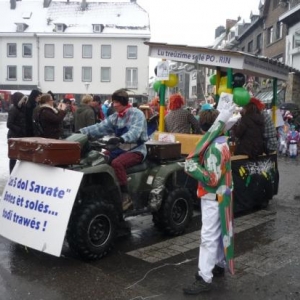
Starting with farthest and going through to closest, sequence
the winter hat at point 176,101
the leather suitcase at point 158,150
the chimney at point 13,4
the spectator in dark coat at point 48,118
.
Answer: the chimney at point 13,4 < the winter hat at point 176,101 < the spectator in dark coat at point 48,118 < the leather suitcase at point 158,150

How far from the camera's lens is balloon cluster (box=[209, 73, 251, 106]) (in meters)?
6.90

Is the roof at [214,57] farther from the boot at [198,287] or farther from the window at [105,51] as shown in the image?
the window at [105,51]

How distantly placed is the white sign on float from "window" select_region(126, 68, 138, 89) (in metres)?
48.2

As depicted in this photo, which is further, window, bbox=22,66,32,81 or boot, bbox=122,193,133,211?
window, bbox=22,66,32,81

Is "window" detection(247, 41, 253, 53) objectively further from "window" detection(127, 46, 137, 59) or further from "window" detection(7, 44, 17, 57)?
"window" detection(7, 44, 17, 57)

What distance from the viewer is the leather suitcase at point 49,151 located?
4.60 metres

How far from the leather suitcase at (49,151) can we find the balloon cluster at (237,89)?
307cm

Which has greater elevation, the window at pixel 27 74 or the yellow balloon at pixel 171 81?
A: the window at pixel 27 74

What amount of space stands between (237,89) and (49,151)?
3.57 m

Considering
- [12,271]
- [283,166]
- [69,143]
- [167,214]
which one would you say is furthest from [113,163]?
[283,166]

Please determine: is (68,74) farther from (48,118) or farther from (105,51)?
(48,118)

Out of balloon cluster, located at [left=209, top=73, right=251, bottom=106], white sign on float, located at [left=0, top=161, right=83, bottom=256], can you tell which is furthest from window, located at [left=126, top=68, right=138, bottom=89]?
white sign on float, located at [left=0, top=161, right=83, bottom=256]

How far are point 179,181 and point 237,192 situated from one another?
36.7 inches

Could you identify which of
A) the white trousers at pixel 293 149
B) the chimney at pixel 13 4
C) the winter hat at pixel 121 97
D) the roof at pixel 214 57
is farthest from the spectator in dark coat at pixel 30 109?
the chimney at pixel 13 4
